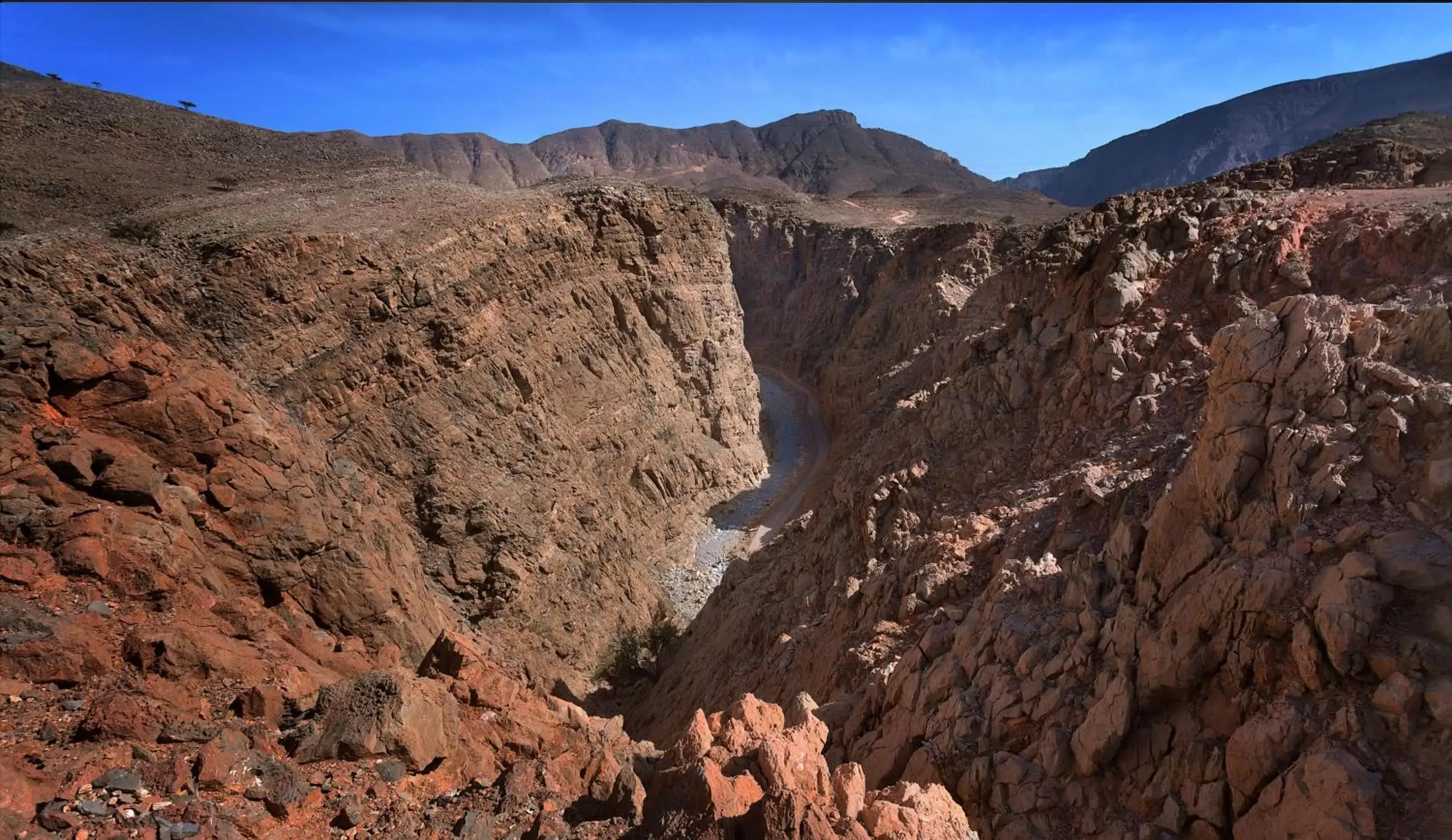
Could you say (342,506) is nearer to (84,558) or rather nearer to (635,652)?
(84,558)

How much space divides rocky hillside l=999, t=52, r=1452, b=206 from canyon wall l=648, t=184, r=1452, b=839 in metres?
93.8

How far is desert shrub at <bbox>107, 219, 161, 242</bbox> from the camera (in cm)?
1777

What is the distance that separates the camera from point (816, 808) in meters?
6.65

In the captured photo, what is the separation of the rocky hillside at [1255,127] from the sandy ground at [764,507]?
76016mm

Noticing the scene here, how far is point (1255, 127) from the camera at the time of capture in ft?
383

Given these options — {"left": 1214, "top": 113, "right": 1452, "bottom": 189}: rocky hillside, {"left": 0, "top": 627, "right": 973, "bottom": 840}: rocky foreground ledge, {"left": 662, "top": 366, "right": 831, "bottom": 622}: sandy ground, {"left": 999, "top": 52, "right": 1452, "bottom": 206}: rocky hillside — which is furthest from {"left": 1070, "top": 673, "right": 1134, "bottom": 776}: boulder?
{"left": 999, "top": 52, "right": 1452, "bottom": 206}: rocky hillside

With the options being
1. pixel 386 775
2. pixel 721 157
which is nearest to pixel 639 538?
pixel 386 775

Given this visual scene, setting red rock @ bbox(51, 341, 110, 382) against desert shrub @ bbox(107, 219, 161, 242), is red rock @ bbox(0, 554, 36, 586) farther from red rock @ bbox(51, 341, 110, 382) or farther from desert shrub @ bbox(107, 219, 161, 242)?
desert shrub @ bbox(107, 219, 161, 242)

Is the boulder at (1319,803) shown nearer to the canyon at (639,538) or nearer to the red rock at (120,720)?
the canyon at (639,538)

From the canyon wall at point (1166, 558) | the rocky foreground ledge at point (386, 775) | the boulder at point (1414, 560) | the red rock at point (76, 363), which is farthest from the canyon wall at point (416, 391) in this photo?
the boulder at point (1414, 560)

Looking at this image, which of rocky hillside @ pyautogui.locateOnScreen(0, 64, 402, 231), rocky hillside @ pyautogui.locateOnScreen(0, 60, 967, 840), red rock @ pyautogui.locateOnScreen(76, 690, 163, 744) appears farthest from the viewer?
rocky hillside @ pyautogui.locateOnScreen(0, 64, 402, 231)

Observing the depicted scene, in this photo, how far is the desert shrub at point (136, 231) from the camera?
699 inches

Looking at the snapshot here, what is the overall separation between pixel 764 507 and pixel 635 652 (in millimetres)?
12938

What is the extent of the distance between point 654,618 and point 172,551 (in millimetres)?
15222
